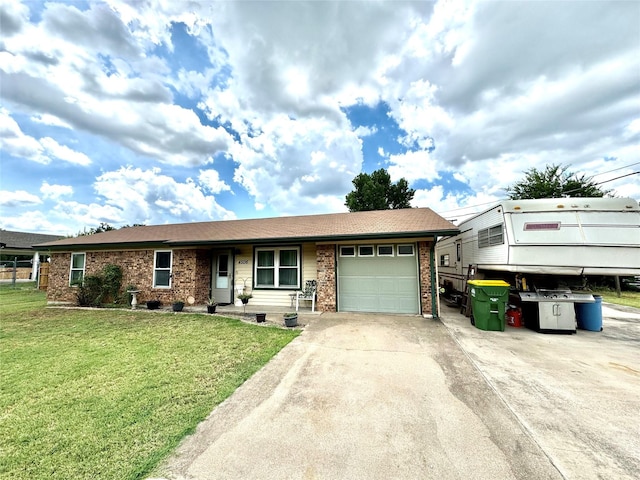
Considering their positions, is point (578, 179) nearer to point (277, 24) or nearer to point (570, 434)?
point (277, 24)

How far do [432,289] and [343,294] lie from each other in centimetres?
291

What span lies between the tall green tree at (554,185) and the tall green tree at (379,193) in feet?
32.0

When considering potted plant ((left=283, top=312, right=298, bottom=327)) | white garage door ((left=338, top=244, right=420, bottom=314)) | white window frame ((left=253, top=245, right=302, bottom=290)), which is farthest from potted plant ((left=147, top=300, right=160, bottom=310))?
white garage door ((left=338, top=244, right=420, bottom=314))

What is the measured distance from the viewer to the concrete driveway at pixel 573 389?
2.40m

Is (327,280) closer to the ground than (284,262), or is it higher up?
closer to the ground

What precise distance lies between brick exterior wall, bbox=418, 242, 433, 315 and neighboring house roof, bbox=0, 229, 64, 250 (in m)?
30.3

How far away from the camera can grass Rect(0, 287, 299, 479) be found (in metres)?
2.32

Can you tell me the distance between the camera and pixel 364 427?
9.21 ft

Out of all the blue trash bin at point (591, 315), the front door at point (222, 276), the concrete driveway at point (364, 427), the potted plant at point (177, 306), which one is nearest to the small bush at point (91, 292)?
the potted plant at point (177, 306)

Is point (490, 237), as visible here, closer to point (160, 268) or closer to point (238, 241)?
point (238, 241)

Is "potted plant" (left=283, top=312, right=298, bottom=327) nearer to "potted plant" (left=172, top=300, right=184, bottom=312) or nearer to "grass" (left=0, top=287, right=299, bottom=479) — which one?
"grass" (left=0, top=287, right=299, bottom=479)

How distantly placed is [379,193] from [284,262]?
20290 mm

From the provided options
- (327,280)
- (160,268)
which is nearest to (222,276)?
(160,268)

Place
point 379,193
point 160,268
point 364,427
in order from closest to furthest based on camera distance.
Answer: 1. point 364,427
2. point 160,268
3. point 379,193
